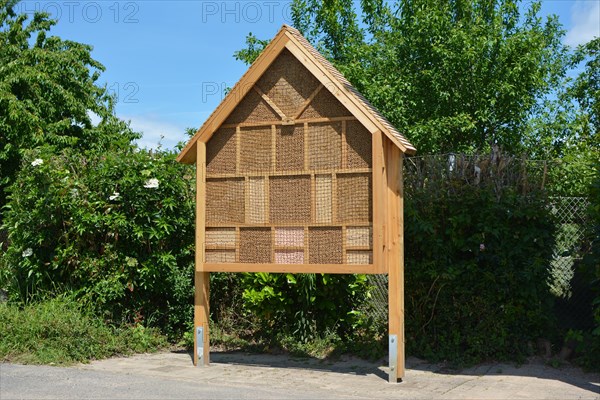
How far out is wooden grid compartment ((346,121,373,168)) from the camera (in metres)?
7.77

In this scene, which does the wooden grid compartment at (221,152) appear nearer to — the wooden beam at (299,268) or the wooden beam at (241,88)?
the wooden beam at (241,88)

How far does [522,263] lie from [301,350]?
10.6ft

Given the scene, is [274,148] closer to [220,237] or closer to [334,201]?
[334,201]

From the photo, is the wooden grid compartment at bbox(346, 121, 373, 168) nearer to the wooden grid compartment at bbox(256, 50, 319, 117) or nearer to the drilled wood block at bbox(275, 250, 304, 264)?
the wooden grid compartment at bbox(256, 50, 319, 117)

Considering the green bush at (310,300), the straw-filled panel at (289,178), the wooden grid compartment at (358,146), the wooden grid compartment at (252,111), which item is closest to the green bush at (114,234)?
the green bush at (310,300)

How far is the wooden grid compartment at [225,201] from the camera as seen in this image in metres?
8.38

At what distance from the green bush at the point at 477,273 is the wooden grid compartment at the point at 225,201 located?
2.24m

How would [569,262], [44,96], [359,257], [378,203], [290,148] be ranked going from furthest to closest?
1. [44,96]
2. [569,262]
3. [290,148]
4. [359,257]
5. [378,203]

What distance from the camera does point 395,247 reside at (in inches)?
311

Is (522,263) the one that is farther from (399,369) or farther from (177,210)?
(177,210)

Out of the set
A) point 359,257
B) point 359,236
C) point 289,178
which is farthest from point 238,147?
point 359,257

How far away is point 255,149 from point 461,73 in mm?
9281

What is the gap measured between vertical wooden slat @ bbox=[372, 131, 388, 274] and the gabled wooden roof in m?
0.18

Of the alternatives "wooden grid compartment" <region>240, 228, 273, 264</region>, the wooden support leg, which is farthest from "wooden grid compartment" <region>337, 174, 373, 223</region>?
the wooden support leg
